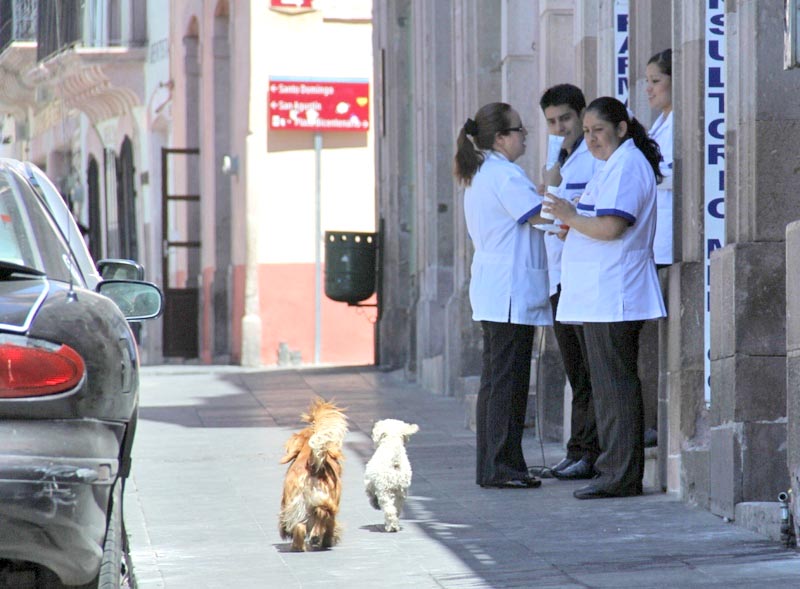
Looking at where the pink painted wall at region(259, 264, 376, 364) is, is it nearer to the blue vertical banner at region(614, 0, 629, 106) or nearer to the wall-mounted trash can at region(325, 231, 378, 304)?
the wall-mounted trash can at region(325, 231, 378, 304)

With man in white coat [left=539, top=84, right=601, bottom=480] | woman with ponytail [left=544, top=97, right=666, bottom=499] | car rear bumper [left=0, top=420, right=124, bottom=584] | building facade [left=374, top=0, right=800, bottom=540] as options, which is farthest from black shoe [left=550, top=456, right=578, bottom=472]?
car rear bumper [left=0, top=420, right=124, bottom=584]

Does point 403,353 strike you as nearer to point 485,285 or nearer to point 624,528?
point 485,285

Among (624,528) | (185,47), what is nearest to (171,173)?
(185,47)

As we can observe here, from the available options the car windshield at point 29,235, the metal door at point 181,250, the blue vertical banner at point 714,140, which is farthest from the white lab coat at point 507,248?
the metal door at point 181,250

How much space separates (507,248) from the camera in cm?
924

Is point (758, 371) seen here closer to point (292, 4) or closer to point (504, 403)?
point (504, 403)

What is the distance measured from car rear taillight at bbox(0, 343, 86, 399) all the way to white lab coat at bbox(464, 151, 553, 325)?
5.13 m

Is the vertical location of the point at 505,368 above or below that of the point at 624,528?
above

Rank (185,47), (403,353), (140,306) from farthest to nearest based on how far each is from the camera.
Result: (185,47) → (403,353) → (140,306)

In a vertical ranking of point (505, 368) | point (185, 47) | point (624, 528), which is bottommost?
point (624, 528)

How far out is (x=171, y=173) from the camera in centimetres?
3116

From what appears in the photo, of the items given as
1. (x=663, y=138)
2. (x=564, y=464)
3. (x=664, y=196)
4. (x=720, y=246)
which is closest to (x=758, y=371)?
(x=720, y=246)

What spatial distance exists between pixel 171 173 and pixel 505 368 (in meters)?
22.6

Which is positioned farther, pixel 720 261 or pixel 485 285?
pixel 485 285
